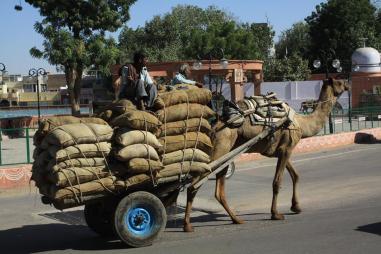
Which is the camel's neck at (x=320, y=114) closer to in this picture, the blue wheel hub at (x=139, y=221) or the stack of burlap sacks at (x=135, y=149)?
the stack of burlap sacks at (x=135, y=149)

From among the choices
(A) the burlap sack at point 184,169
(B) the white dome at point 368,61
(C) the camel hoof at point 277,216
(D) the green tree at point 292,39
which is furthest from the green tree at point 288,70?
(A) the burlap sack at point 184,169

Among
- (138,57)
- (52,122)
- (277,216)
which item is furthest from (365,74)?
(52,122)

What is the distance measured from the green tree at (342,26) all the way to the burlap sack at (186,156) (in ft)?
202

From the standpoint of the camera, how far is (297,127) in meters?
9.66

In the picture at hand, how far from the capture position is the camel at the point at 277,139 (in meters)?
8.80

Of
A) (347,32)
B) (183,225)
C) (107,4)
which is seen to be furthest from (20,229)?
(347,32)

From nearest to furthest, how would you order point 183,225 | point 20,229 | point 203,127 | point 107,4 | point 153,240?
point 153,240 < point 203,127 < point 183,225 < point 20,229 < point 107,4

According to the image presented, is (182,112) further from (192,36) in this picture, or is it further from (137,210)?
(192,36)

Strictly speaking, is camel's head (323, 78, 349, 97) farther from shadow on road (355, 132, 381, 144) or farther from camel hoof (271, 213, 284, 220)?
shadow on road (355, 132, 381, 144)

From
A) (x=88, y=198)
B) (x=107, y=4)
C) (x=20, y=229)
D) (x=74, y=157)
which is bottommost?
(x=20, y=229)

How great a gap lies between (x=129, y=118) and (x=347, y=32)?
65.9 m

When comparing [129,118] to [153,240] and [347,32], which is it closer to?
[153,240]

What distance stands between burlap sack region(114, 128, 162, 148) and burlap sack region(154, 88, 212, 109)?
1.91 ft

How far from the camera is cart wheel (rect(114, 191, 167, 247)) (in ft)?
23.7
